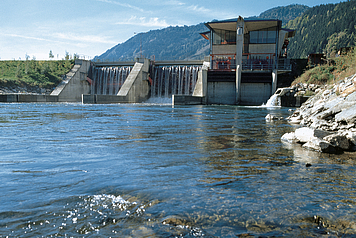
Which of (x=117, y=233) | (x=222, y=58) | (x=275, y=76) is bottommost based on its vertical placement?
(x=117, y=233)

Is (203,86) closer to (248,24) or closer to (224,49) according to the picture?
(224,49)

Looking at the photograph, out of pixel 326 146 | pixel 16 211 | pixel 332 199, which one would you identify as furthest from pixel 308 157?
pixel 16 211

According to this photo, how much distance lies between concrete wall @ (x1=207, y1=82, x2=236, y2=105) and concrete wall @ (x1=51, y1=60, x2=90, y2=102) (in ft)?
66.3

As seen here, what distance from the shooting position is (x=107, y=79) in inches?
1663

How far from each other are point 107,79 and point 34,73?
51.9 ft

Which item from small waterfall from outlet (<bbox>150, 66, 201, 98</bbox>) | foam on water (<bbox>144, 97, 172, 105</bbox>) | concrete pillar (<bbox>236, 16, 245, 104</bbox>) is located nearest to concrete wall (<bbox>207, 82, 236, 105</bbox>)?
concrete pillar (<bbox>236, 16, 245, 104</bbox>)

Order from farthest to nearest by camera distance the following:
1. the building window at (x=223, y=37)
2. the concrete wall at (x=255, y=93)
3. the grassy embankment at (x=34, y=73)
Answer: the grassy embankment at (x=34, y=73)
the building window at (x=223, y=37)
the concrete wall at (x=255, y=93)

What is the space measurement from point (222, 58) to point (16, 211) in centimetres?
3650

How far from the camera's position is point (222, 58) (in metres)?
37.4

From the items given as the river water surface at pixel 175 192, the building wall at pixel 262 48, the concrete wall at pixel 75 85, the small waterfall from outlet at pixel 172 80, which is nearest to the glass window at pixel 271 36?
the building wall at pixel 262 48

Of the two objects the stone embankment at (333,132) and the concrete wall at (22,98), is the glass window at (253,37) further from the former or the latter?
the concrete wall at (22,98)

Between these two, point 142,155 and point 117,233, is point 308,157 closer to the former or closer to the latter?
point 142,155

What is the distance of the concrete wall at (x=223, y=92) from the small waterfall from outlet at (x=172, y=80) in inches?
164

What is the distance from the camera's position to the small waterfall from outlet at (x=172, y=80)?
124 feet
